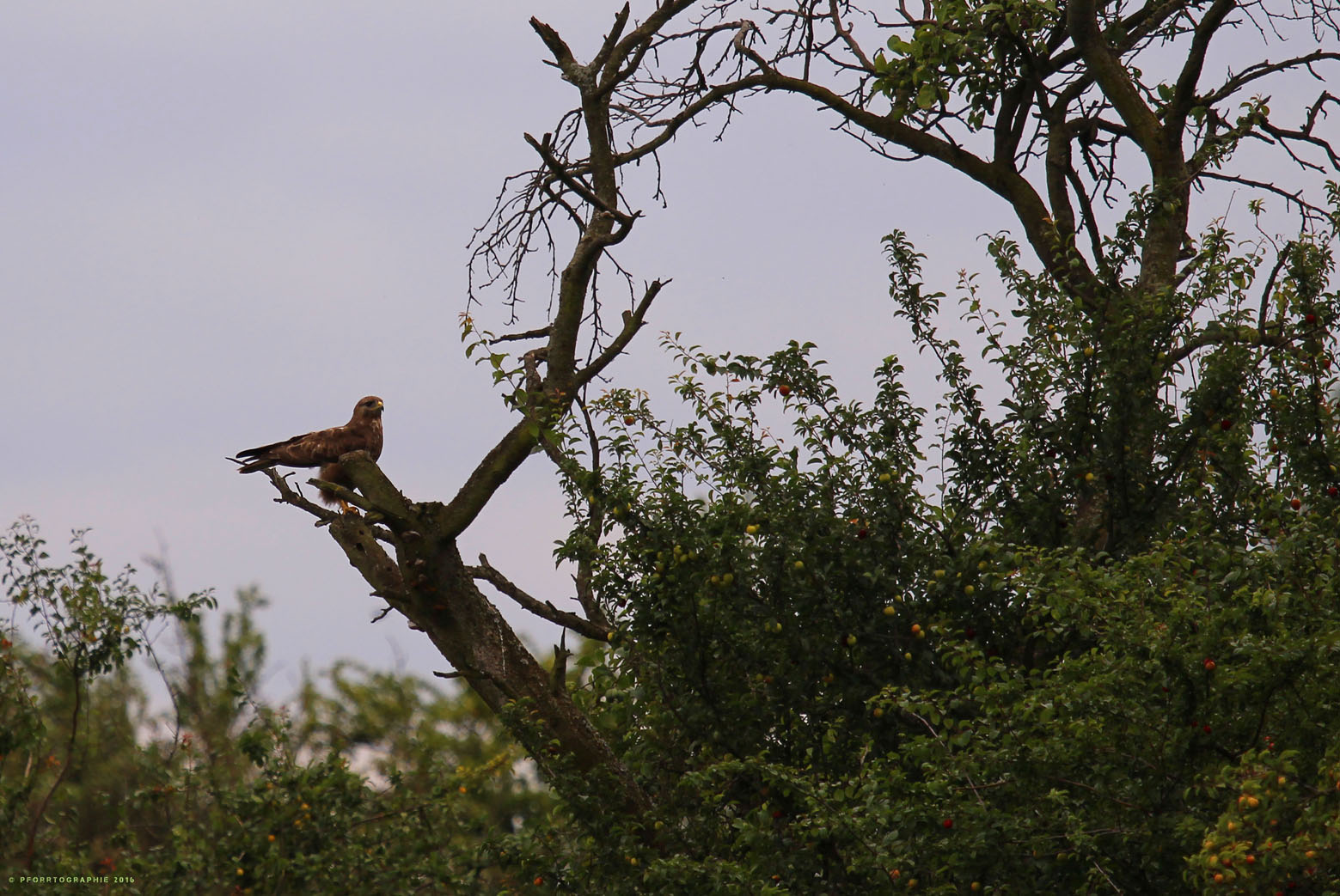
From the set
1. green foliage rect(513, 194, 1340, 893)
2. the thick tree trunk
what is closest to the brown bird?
the thick tree trunk

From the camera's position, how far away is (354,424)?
24.9ft

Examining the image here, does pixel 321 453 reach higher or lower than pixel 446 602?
higher

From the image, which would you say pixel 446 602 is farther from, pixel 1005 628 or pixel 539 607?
pixel 1005 628

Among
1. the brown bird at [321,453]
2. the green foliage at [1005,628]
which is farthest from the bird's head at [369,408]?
the green foliage at [1005,628]

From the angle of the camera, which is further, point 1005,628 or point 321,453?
point 321,453

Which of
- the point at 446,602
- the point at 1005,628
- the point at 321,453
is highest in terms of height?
the point at 321,453

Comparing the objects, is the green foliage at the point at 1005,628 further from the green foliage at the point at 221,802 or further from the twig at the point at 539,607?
the green foliage at the point at 221,802

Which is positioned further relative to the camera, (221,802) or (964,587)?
(221,802)

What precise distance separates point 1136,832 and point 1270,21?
6044 mm

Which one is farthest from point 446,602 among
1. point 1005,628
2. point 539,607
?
point 1005,628

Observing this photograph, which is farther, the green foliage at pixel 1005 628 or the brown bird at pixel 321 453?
the brown bird at pixel 321 453

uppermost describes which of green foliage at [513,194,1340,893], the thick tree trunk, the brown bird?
the brown bird

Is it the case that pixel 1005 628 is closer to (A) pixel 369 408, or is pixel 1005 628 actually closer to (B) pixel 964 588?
(B) pixel 964 588

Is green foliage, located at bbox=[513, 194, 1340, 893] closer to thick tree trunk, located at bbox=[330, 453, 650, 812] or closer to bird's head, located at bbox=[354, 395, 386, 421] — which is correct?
thick tree trunk, located at bbox=[330, 453, 650, 812]
